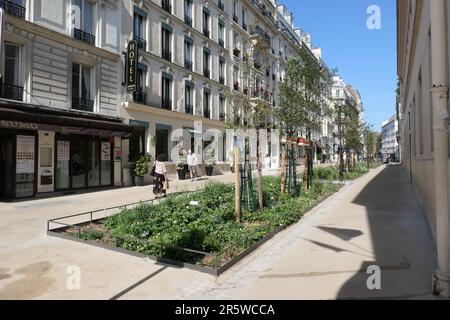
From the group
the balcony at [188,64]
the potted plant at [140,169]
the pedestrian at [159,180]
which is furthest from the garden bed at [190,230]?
the balcony at [188,64]

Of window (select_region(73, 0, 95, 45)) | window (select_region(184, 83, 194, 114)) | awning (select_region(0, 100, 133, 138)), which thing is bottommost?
awning (select_region(0, 100, 133, 138))

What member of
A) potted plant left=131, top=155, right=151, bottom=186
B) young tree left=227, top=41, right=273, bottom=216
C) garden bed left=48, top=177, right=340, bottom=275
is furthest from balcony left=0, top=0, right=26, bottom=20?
garden bed left=48, top=177, right=340, bottom=275

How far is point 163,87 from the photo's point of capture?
78.0 ft

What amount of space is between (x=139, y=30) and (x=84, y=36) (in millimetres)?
5091

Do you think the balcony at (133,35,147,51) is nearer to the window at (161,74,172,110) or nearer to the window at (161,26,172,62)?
the window at (161,26,172,62)

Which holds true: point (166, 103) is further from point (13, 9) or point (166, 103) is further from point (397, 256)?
point (397, 256)

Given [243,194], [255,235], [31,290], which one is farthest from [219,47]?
[31,290]

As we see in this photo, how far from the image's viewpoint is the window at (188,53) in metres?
26.2

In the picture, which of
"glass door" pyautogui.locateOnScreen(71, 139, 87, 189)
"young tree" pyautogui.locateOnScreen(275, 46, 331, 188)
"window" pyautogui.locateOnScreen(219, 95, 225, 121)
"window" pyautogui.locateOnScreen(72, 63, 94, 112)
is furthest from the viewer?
"window" pyautogui.locateOnScreen(219, 95, 225, 121)

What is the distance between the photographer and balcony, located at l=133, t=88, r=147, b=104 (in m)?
20.7

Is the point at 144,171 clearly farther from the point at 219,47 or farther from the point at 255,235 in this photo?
the point at 219,47

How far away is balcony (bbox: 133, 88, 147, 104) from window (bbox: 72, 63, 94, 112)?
3.31 m

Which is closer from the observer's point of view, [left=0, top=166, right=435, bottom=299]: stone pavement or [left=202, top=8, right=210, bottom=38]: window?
[left=0, top=166, right=435, bottom=299]: stone pavement

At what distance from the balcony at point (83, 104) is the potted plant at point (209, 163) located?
1134cm
